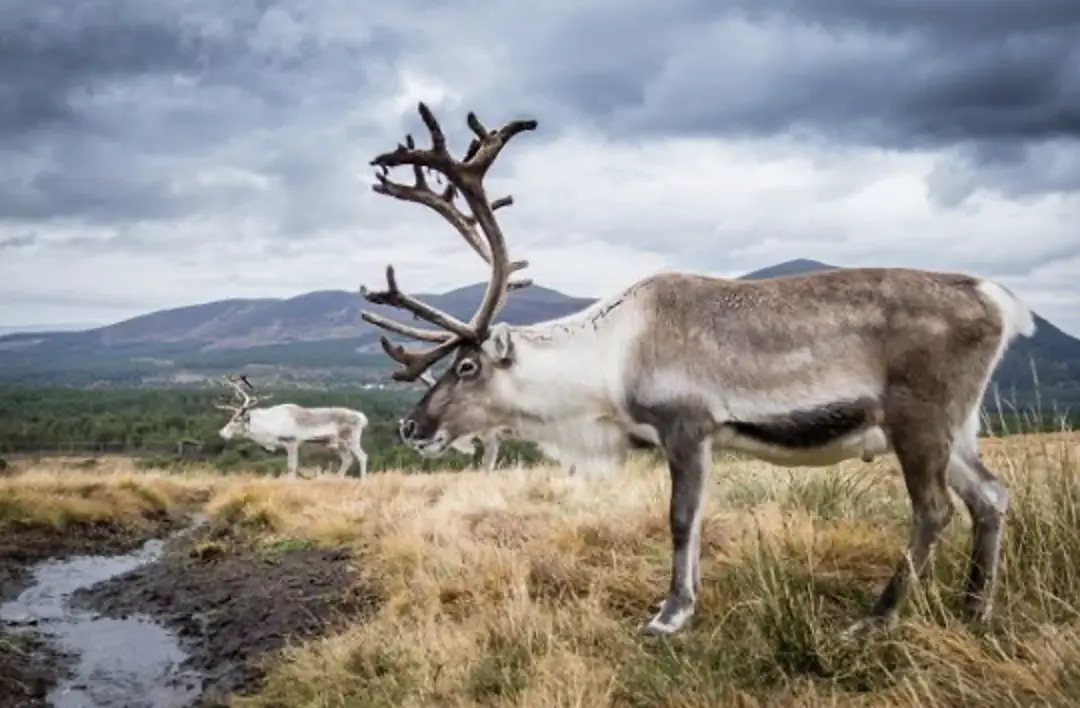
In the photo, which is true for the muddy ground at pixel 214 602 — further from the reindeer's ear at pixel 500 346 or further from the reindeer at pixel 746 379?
the reindeer's ear at pixel 500 346

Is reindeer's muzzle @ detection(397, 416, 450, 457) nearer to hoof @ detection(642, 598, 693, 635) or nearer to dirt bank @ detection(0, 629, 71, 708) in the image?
hoof @ detection(642, 598, 693, 635)

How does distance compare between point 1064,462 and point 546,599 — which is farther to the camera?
point 546,599

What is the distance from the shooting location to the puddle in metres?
7.35

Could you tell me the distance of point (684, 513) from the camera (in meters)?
6.04

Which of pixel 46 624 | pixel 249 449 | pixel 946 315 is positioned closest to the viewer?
pixel 946 315

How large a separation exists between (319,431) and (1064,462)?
86.3ft

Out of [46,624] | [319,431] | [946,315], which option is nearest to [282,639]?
[46,624]

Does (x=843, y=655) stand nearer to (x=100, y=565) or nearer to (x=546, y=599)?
(x=546, y=599)

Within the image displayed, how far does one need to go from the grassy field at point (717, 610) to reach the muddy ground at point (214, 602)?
1.30 feet

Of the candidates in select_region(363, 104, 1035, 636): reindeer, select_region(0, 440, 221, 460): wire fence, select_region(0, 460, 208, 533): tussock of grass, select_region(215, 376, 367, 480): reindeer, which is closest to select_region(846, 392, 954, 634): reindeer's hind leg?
select_region(363, 104, 1035, 636): reindeer

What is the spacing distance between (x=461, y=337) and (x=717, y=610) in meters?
2.57

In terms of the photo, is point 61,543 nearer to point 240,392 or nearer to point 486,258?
point 486,258

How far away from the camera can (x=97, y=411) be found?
87312mm

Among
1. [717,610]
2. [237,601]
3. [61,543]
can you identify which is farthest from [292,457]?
[717,610]
